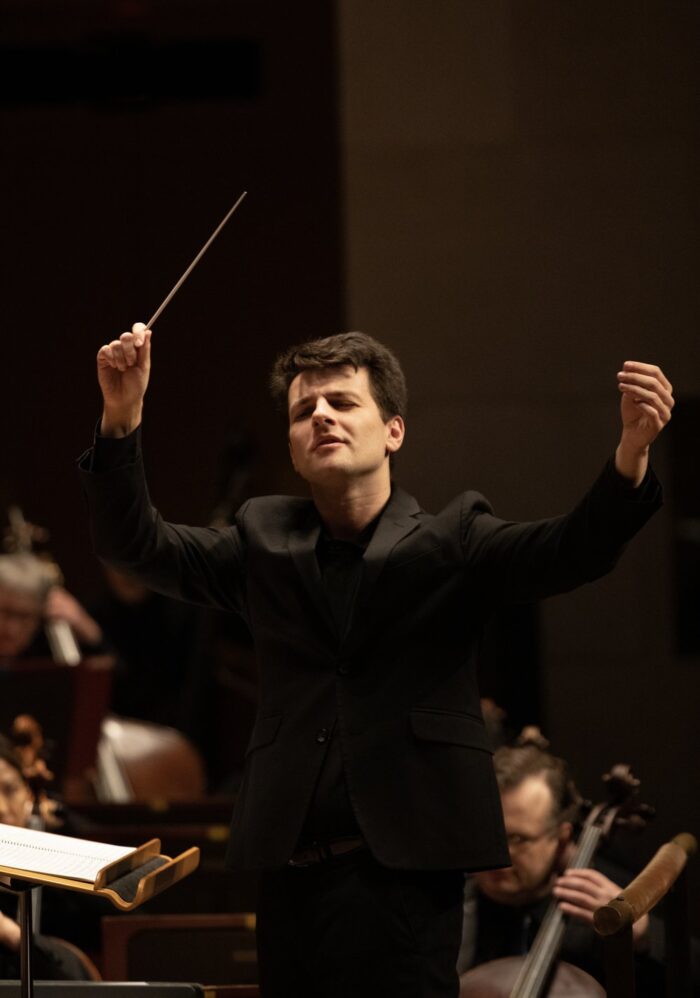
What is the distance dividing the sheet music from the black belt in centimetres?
28

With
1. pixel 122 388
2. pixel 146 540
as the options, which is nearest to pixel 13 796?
pixel 146 540

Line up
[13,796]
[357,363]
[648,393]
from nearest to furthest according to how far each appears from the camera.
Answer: [648,393] → [357,363] → [13,796]

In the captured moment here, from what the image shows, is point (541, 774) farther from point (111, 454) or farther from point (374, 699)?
point (111, 454)

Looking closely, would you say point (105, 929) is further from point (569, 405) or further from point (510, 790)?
point (569, 405)

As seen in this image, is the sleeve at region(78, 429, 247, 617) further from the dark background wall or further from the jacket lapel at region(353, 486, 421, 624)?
the dark background wall

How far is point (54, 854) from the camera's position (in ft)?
6.88

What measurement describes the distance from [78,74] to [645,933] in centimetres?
522

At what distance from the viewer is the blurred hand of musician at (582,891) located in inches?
103

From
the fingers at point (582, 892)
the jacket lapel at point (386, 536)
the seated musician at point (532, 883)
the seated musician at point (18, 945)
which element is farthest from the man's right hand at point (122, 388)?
the seated musician at point (532, 883)

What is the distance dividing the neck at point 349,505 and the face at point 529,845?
1.07 metres

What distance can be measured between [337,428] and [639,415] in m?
0.41

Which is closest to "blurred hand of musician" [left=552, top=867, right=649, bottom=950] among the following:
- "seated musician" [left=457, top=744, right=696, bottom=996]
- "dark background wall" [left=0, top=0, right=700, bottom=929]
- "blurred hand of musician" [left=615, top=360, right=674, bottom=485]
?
"seated musician" [left=457, top=744, right=696, bottom=996]

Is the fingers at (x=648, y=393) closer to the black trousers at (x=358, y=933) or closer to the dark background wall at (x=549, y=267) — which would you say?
the black trousers at (x=358, y=933)

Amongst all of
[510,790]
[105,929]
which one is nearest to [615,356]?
[510,790]
